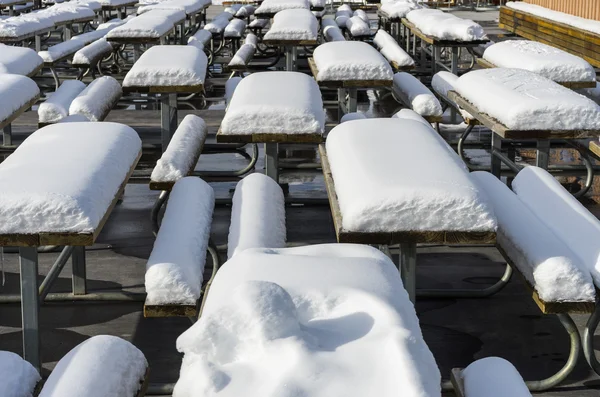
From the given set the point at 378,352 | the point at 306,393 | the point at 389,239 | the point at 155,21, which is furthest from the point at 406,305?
the point at 155,21

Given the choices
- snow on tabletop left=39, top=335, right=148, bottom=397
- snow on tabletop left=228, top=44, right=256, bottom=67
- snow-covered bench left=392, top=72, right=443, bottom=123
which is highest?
snow on tabletop left=39, top=335, right=148, bottom=397

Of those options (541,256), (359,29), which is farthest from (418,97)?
(359,29)

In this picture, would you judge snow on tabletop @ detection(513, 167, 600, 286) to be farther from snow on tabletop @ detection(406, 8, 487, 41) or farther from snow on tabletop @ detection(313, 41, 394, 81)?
snow on tabletop @ detection(406, 8, 487, 41)

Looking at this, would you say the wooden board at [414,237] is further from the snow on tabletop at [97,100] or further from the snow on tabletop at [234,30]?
the snow on tabletop at [234,30]

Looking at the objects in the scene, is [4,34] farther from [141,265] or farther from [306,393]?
[306,393]

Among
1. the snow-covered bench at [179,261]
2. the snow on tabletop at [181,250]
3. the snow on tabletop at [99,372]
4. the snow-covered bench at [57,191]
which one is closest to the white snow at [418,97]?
the snow on tabletop at [181,250]

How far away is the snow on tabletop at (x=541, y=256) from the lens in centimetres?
392

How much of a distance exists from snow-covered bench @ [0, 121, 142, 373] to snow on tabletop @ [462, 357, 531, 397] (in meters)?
1.52

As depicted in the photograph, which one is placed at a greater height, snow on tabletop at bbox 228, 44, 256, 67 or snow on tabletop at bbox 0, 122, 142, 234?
snow on tabletop at bbox 0, 122, 142, 234

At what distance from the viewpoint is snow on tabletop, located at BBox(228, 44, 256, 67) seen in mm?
11984

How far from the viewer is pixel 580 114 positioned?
19.1ft

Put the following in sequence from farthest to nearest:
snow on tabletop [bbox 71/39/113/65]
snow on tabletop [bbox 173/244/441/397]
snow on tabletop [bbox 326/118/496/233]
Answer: snow on tabletop [bbox 71/39/113/65] → snow on tabletop [bbox 326/118/496/233] → snow on tabletop [bbox 173/244/441/397]

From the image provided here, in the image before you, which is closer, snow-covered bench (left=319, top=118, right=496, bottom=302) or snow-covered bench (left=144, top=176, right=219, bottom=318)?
snow-covered bench (left=319, top=118, right=496, bottom=302)

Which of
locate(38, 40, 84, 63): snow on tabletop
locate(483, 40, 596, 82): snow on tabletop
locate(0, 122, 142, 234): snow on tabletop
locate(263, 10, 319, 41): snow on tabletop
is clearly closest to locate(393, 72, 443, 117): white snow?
locate(483, 40, 596, 82): snow on tabletop
